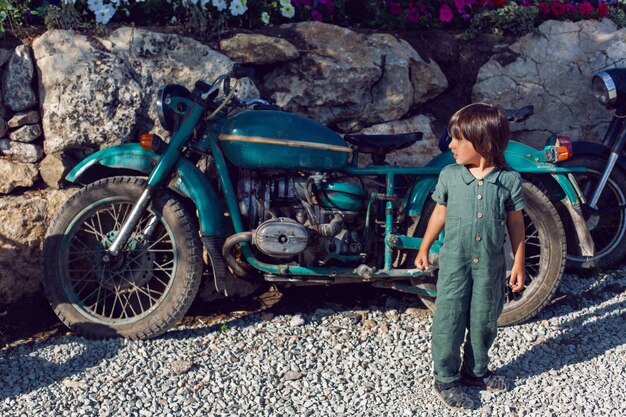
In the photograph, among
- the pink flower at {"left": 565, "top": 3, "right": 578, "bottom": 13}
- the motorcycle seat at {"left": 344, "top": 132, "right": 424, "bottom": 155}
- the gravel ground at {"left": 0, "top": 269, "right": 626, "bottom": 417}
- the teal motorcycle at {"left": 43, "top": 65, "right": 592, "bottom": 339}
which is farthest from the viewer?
the pink flower at {"left": 565, "top": 3, "right": 578, "bottom": 13}

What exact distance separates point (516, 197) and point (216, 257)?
5.62ft

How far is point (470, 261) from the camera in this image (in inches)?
149

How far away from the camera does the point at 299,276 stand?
4543 mm

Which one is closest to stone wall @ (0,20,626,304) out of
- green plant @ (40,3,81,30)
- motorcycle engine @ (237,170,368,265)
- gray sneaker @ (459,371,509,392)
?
green plant @ (40,3,81,30)

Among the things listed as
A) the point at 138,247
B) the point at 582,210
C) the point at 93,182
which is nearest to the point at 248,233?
the point at 138,247

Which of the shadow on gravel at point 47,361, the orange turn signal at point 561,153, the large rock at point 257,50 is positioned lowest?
the shadow on gravel at point 47,361

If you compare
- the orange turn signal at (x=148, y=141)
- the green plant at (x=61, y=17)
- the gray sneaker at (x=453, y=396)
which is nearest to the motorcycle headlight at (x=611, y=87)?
the gray sneaker at (x=453, y=396)

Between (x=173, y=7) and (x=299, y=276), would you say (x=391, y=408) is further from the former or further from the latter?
(x=173, y=7)

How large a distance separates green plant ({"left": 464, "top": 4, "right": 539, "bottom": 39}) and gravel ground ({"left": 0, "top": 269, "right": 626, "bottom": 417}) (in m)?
2.26

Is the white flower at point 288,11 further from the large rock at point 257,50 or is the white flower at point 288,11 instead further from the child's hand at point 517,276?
the child's hand at point 517,276

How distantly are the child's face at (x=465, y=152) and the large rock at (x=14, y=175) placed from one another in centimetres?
268

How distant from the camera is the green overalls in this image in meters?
3.71

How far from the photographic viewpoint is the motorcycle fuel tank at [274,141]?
4352 mm

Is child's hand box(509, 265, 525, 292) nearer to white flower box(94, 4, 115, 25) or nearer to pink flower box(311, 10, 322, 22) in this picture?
pink flower box(311, 10, 322, 22)
